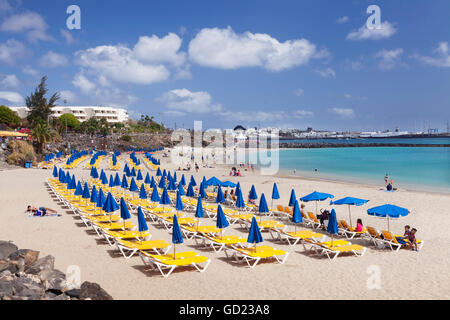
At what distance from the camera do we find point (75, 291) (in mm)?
6773

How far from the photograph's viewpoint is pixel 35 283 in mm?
7098

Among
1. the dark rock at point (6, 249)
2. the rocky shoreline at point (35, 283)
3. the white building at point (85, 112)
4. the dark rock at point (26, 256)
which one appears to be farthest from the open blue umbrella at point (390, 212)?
the white building at point (85, 112)

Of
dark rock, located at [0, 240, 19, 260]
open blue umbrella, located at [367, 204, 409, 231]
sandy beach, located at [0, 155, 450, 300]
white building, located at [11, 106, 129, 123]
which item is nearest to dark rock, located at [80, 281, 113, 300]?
sandy beach, located at [0, 155, 450, 300]

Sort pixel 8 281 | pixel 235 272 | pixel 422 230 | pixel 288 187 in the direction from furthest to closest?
1. pixel 288 187
2. pixel 422 230
3. pixel 235 272
4. pixel 8 281

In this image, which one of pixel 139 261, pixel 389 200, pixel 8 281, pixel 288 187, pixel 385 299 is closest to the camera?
pixel 8 281

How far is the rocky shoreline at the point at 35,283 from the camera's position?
21.4ft

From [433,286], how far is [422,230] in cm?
581

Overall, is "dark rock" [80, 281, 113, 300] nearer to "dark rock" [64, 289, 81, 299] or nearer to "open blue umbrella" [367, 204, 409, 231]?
"dark rock" [64, 289, 81, 299]

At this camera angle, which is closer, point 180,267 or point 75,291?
point 75,291

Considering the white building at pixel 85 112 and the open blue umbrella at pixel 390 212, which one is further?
the white building at pixel 85 112

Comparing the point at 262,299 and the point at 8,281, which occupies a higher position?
the point at 8,281

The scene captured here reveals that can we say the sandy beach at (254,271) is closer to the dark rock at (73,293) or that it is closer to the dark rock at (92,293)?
the dark rock at (92,293)

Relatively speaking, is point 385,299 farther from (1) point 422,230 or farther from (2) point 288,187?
(2) point 288,187

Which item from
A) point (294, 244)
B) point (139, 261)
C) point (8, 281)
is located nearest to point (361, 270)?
point (294, 244)
